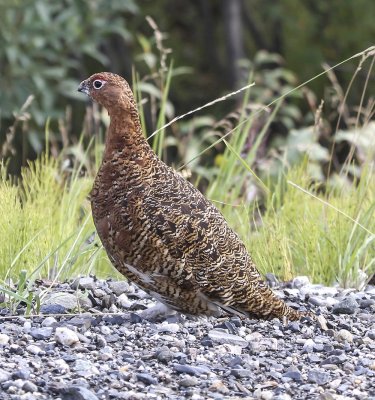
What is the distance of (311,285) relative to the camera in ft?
16.4

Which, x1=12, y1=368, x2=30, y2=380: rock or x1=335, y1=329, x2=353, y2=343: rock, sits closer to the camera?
x1=12, y1=368, x2=30, y2=380: rock

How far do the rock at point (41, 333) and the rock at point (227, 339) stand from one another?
62cm

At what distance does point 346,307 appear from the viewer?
4523 millimetres

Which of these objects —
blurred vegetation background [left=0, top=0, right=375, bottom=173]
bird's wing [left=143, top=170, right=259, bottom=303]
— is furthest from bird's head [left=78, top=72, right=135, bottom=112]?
blurred vegetation background [left=0, top=0, right=375, bottom=173]

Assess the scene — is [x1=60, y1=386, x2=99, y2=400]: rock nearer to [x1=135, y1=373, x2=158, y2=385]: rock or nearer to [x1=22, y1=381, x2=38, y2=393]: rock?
[x1=22, y1=381, x2=38, y2=393]: rock

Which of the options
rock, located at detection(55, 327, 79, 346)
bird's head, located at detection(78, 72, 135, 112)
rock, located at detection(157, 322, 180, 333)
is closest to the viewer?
rock, located at detection(55, 327, 79, 346)

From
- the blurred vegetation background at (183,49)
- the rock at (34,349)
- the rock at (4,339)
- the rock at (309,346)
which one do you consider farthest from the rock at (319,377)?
the blurred vegetation background at (183,49)

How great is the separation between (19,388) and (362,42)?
31.0ft

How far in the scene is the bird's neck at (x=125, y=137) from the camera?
4.14 m

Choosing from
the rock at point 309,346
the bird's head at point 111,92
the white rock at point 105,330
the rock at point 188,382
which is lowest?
the rock at point 309,346

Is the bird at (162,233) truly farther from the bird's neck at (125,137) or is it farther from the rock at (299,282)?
the rock at (299,282)

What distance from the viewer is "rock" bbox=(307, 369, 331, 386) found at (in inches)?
141

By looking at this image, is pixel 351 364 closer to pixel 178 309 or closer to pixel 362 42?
pixel 178 309

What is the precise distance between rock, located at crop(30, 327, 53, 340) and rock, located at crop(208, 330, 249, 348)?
2.04 ft
